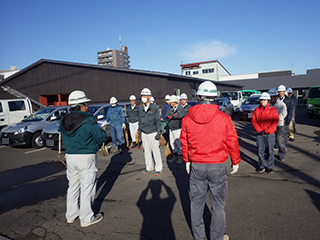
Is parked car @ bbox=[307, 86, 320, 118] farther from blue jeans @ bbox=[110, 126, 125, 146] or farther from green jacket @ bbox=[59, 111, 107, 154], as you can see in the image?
green jacket @ bbox=[59, 111, 107, 154]

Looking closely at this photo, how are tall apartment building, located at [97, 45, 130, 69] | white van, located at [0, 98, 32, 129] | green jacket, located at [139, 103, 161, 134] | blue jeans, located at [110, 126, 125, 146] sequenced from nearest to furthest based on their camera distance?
green jacket, located at [139, 103, 161, 134] < blue jeans, located at [110, 126, 125, 146] < white van, located at [0, 98, 32, 129] < tall apartment building, located at [97, 45, 130, 69]

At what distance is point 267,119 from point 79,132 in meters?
4.13

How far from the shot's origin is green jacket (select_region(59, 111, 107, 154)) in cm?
317

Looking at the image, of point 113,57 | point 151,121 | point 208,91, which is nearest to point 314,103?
point 151,121

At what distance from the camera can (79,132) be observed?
10.5 ft

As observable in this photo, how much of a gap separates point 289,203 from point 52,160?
7.13m

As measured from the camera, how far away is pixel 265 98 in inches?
203

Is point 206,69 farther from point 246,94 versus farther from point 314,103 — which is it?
point 314,103

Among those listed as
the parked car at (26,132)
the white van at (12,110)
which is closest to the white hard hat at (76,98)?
the parked car at (26,132)

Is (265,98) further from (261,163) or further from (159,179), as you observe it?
(159,179)

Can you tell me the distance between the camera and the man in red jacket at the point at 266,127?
5.06 meters

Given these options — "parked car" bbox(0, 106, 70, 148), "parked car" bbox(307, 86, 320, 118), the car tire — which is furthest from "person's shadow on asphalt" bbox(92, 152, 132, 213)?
"parked car" bbox(307, 86, 320, 118)

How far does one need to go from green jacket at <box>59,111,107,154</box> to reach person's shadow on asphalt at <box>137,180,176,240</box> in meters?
1.41

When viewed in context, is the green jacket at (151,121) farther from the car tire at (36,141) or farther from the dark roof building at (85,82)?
the dark roof building at (85,82)
